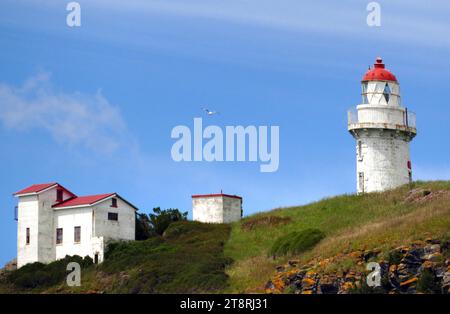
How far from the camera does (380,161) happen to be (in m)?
85.2

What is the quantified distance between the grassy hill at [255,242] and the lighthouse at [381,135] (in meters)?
1.93

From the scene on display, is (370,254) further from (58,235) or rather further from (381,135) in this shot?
(58,235)

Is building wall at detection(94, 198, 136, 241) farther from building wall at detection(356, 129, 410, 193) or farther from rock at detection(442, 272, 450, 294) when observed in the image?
rock at detection(442, 272, 450, 294)

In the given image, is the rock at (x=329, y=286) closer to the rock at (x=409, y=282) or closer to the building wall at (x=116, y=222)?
the rock at (x=409, y=282)

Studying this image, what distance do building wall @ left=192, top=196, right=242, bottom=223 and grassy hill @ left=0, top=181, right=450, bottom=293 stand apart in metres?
1.42

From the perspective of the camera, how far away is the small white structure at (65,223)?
8450cm

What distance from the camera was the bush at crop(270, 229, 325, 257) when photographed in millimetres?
75875

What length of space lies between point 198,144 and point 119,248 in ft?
34.3

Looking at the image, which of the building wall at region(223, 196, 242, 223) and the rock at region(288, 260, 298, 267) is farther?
the building wall at region(223, 196, 242, 223)

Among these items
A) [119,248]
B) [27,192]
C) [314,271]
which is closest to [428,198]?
[314,271]

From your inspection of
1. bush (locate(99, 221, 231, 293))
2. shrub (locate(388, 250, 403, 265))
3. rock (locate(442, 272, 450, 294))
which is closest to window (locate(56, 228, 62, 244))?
bush (locate(99, 221, 231, 293))

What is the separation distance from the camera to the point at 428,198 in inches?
3098

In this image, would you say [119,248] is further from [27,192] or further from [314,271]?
[314,271]

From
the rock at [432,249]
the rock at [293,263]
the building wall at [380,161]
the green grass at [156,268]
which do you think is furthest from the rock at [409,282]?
the building wall at [380,161]
